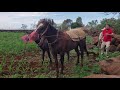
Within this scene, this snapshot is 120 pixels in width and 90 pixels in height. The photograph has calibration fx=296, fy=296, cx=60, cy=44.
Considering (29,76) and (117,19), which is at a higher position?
(117,19)

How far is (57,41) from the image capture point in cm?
769

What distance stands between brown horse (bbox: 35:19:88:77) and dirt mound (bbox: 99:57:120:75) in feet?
2.06

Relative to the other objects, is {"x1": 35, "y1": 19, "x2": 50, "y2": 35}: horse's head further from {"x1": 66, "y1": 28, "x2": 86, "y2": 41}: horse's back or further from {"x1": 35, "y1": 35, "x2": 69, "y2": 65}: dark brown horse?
→ {"x1": 66, "y1": 28, "x2": 86, "y2": 41}: horse's back

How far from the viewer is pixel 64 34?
768 centimetres

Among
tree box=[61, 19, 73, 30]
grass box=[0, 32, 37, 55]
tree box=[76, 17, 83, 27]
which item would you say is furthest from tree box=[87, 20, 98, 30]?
grass box=[0, 32, 37, 55]

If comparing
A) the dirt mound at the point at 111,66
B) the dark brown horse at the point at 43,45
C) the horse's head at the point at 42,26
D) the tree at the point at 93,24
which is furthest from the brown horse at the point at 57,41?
the dirt mound at the point at 111,66

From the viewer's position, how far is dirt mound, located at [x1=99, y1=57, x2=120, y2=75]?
25.0 feet

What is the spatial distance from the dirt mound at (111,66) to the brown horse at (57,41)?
63 centimetres

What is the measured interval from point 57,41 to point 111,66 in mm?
1539

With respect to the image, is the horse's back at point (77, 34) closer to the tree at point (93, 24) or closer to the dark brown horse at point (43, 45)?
the tree at point (93, 24)

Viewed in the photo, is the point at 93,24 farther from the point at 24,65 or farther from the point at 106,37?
the point at 24,65
